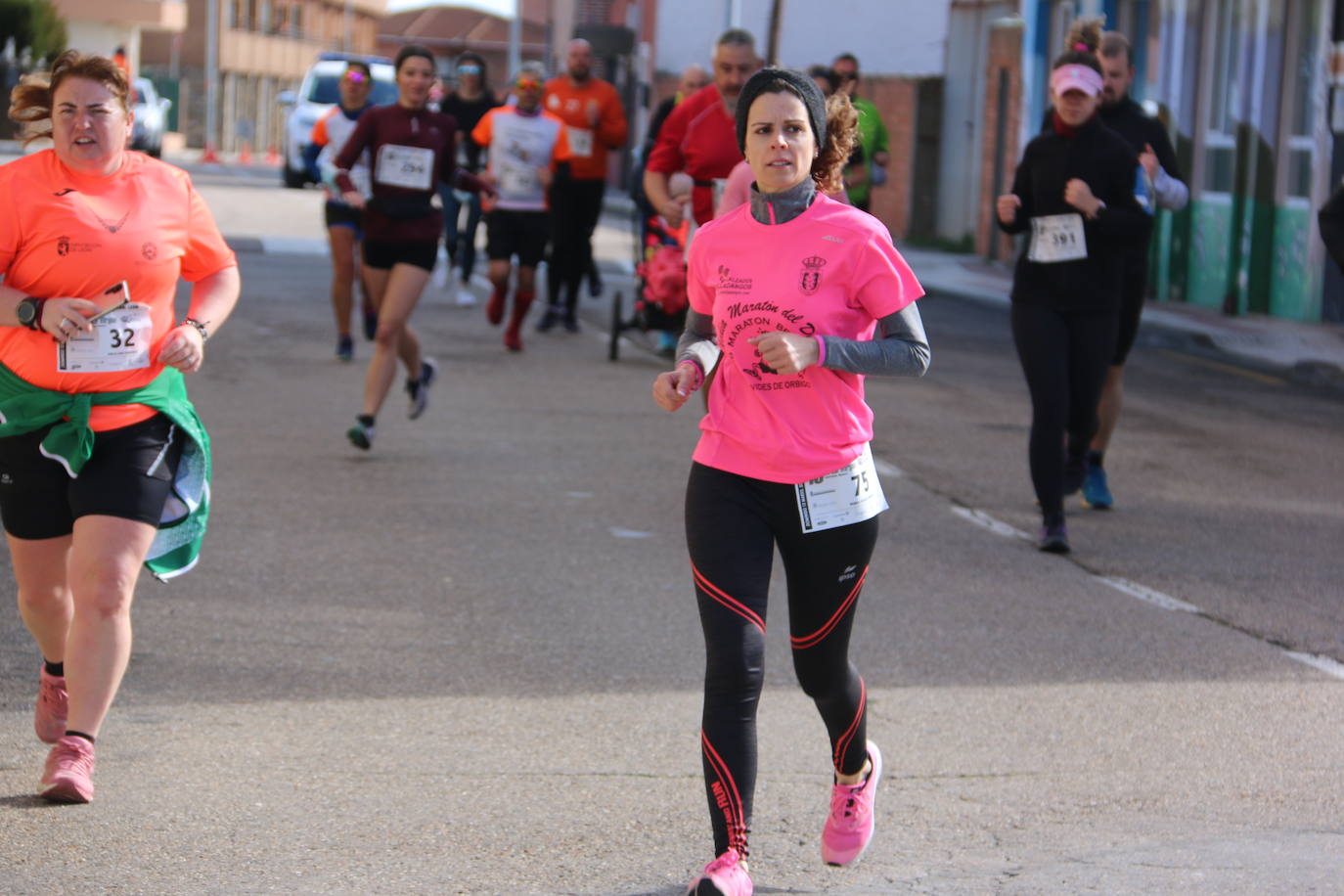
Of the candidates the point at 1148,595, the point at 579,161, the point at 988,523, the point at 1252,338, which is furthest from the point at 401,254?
the point at 1252,338

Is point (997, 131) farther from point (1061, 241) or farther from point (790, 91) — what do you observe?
point (790, 91)

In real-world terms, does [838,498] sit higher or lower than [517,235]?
lower

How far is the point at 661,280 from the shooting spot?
1270 cm

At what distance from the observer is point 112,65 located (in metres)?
5.25

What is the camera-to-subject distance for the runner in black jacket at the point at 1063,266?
8.49 m

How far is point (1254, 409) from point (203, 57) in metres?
72.1

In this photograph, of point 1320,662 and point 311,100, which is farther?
point 311,100

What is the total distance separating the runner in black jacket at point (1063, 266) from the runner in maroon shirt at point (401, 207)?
3268mm

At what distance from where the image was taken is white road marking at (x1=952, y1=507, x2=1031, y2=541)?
9.02 meters

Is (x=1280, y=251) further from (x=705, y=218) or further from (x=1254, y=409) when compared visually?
(x=705, y=218)

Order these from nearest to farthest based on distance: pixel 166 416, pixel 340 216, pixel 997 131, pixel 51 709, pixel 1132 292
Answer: pixel 166 416
pixel 51 709
pixel 1132 292
pixel 340 216
pixel 997 131

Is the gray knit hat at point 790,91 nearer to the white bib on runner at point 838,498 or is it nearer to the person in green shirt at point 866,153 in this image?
the white bib on runner at point 838,498

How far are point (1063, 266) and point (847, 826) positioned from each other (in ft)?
14.6

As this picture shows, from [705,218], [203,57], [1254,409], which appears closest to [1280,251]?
[1254,409]
